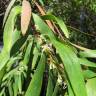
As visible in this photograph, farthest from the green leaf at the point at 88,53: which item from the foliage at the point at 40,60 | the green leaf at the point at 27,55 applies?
the green leaf at the point at 27,55

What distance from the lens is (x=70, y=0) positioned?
504 cm

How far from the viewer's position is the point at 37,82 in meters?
0.73

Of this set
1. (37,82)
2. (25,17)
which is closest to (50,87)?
(37,82)

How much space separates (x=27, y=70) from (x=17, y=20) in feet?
0.34

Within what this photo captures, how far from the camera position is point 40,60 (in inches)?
29.4

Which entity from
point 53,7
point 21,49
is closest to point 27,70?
point 21,49

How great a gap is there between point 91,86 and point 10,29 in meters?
0.19

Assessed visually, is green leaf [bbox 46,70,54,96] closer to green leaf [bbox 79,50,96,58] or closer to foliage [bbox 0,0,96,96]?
foliage [bbox 0,0,96,96]

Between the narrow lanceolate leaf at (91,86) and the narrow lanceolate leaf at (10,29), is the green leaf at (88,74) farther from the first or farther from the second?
the narrow lanceolate leaf at (10,29)

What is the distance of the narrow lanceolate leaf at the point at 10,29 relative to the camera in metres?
0.76

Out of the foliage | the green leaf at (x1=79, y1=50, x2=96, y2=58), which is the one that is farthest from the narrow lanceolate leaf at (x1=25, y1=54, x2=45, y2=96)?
the green leaf at (x1=79, y1=50, x2=96, y2=58)

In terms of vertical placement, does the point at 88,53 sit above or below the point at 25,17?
below

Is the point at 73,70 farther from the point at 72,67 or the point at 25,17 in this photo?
the point at 25,17

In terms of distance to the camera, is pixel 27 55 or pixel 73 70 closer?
pixel 73 70
